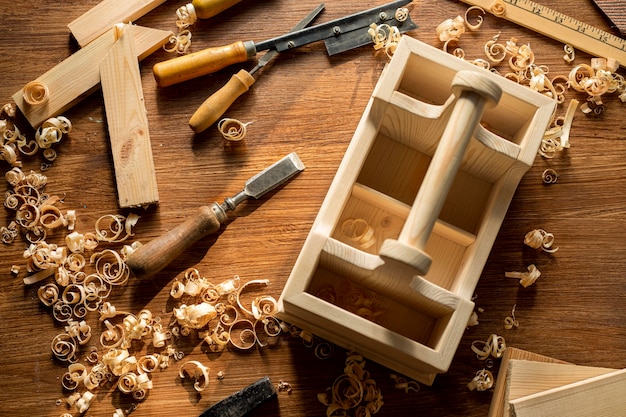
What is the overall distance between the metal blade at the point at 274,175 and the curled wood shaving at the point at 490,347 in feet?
1.92

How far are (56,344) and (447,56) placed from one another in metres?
1.08

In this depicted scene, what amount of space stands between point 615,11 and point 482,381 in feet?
3.21

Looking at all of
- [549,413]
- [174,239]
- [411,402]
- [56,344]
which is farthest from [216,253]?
[549,413]

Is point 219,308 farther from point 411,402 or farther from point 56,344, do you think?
point 411,402

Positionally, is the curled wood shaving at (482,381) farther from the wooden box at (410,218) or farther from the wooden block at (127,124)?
the wooden block at (127,124)

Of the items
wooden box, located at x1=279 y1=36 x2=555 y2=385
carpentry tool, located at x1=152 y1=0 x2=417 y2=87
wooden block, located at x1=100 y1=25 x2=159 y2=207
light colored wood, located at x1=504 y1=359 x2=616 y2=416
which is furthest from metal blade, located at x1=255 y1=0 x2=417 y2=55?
light colored wood, located at x1=504 y1=359 x2=616 y2=416

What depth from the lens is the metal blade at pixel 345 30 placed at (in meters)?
1.58

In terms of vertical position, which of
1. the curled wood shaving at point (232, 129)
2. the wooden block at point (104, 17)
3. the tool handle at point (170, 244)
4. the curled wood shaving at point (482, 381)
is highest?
the wooden block at point (104, 17)

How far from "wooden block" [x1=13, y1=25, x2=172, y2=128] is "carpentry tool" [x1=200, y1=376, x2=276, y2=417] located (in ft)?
2.59

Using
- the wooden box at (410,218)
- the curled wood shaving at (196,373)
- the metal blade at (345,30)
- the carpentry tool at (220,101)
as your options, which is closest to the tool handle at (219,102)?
the carpentry tool at (220,101)

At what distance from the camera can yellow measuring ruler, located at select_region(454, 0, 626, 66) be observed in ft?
5.29

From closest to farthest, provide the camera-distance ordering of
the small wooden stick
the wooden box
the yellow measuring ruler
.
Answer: the small wooden stick → the wooden box → the yellow measuring ruler

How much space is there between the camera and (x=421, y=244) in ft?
3.65

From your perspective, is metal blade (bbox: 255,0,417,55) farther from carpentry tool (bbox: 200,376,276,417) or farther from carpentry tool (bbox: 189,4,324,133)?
carpentry tool (bbox: 200,376,276,417)
